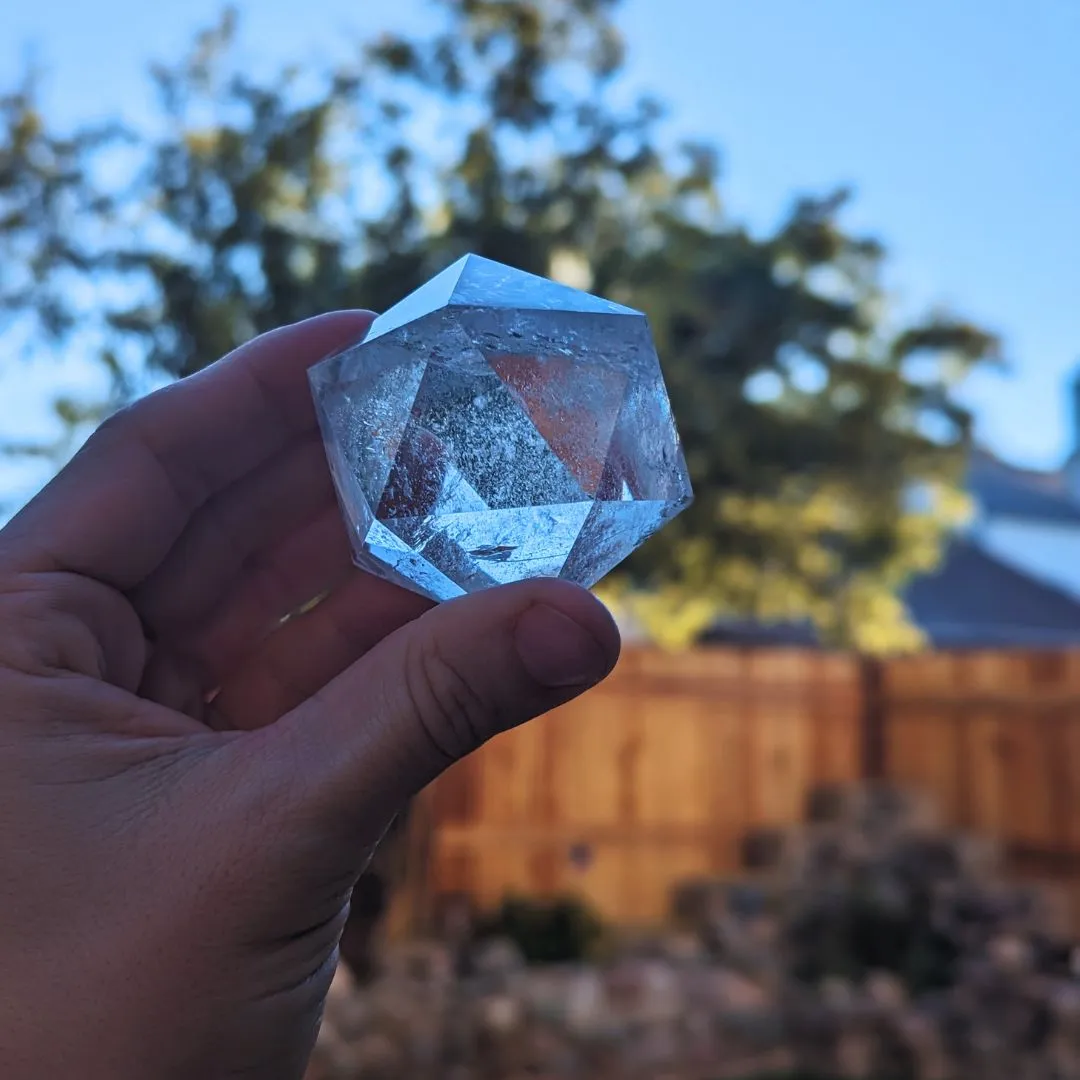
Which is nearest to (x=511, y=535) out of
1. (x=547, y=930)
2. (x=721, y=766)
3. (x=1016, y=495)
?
(x=547, y=930)

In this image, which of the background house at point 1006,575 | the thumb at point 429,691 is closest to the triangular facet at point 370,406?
the thumb at point 429,691

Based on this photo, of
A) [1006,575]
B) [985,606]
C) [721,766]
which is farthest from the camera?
[1006,575]

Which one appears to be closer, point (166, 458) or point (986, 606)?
point (166, 458)

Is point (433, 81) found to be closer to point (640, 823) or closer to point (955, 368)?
point (955, 368)

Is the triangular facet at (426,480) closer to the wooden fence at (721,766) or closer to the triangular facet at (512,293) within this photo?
the triangular facet at (512,293)

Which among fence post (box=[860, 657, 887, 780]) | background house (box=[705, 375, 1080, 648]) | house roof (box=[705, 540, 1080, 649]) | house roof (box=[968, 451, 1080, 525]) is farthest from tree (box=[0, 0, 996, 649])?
house roof (box=[968, 451, 1080, 525])

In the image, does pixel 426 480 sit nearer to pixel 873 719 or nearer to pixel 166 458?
pixel 166 458
